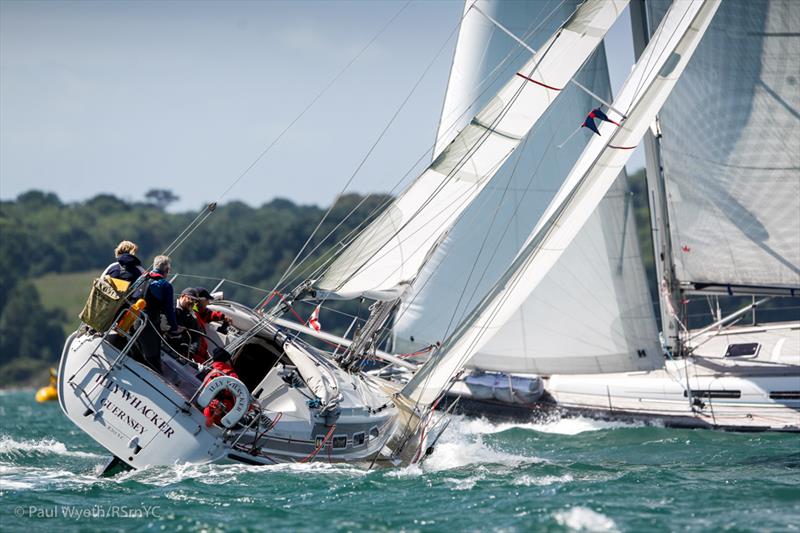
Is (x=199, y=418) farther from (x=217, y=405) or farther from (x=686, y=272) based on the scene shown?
(x=686, y=272)

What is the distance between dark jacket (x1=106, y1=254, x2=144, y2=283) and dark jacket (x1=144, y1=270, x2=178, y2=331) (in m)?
0.21

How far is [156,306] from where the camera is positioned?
38.9 feet

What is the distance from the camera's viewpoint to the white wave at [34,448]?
13995 millimetres

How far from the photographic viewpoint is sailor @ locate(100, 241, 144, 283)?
11.8 m

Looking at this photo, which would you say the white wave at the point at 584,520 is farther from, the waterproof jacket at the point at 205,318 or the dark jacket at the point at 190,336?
the waterproof jacket at the point at 205,318

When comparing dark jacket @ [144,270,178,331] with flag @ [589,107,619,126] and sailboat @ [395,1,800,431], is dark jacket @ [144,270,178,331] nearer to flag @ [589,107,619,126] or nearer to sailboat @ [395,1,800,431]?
flag @ [589,107,619,126]

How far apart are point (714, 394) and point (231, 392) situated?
965 cm

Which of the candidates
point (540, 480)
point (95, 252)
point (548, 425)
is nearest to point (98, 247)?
point (95, 252)

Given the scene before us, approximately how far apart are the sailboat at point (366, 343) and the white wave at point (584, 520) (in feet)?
11.2

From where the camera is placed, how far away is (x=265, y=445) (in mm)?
11898

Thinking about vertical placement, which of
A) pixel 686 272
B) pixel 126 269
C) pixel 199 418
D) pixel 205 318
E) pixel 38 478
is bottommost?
pixel 38 478

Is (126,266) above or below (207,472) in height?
above

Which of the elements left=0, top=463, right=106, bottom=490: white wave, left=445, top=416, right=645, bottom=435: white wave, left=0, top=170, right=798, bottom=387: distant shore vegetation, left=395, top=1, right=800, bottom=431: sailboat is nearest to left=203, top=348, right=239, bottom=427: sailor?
left=0, top=463, right=106, bottom=490: white wave

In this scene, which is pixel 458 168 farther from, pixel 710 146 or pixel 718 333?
pixel 718 333
